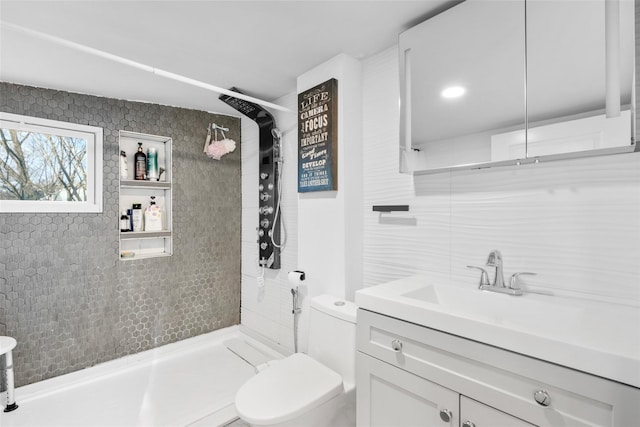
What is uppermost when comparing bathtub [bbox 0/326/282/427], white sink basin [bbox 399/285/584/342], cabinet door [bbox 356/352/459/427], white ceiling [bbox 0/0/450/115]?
white ceiling [bbox 0/0/450/115]

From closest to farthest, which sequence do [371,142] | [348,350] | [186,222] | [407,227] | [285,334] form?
[348,350] < [407,227] < [371,142] < [285,334] < [186,222]

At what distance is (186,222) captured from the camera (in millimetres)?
2881

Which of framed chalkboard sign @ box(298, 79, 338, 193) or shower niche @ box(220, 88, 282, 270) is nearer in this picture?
framed chalkboard sign @ box(298, 79, 338, 193)

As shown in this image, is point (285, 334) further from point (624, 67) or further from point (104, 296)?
point (624, 67)

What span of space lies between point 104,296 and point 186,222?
0.86m

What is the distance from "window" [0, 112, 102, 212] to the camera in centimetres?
223

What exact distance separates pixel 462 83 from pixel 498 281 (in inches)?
36.3

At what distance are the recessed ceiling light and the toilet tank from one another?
1.16 m

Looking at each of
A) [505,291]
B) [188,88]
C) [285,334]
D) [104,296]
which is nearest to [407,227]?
[505,291]

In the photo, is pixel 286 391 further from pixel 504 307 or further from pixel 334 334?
pixel 504 307

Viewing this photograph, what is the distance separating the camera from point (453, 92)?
1.49 m

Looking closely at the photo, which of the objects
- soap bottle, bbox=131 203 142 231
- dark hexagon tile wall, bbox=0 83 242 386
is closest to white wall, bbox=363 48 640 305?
dark hexagon tile wall, bbox=0 83 242 386

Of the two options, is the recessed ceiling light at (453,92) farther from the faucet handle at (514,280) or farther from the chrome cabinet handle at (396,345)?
the chrome cabinet handle at (396,345)

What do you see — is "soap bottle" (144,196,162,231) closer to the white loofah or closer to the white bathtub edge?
the white loofah
